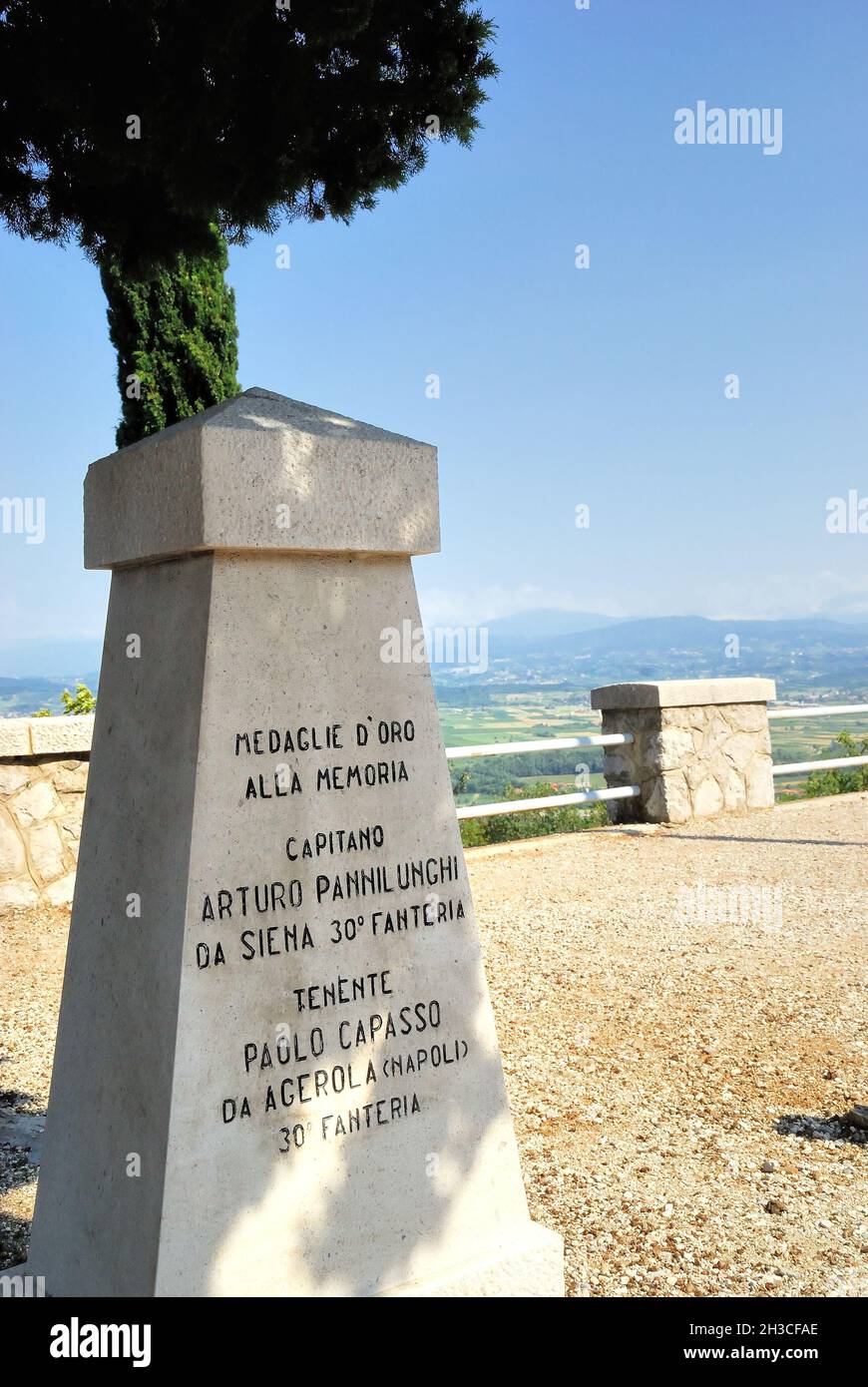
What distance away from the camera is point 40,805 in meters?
6.68

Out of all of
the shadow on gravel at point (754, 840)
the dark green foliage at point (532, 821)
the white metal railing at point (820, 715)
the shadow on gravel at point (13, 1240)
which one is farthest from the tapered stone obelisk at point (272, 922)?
the white metal railing at point (820, 715)

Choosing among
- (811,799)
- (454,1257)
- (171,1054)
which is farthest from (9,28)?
(811,799)

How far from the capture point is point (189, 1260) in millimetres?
2152

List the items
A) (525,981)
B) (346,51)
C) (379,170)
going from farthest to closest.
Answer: (525,981) < (379,170) < (346,51)

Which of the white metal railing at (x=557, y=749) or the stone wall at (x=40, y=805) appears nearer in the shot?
the stone wall at (x=40, y=805)

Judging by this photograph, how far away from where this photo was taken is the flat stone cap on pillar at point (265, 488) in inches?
87.5

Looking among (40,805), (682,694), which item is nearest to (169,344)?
(40,805)

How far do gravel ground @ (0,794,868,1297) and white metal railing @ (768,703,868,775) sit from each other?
93.7 inches

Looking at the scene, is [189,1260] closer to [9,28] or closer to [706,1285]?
[706,1285]

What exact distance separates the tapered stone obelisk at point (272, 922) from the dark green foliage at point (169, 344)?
572 cm

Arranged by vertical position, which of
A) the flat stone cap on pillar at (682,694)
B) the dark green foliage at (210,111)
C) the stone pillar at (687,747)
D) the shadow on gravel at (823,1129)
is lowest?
the shadow on gravel at (823,1129)

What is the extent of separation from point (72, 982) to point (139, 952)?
1.25 feet

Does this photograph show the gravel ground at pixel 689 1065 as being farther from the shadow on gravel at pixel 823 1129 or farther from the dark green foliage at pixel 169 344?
the dark green foliage at pixel 169 344

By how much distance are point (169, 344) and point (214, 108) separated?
18.2ft
